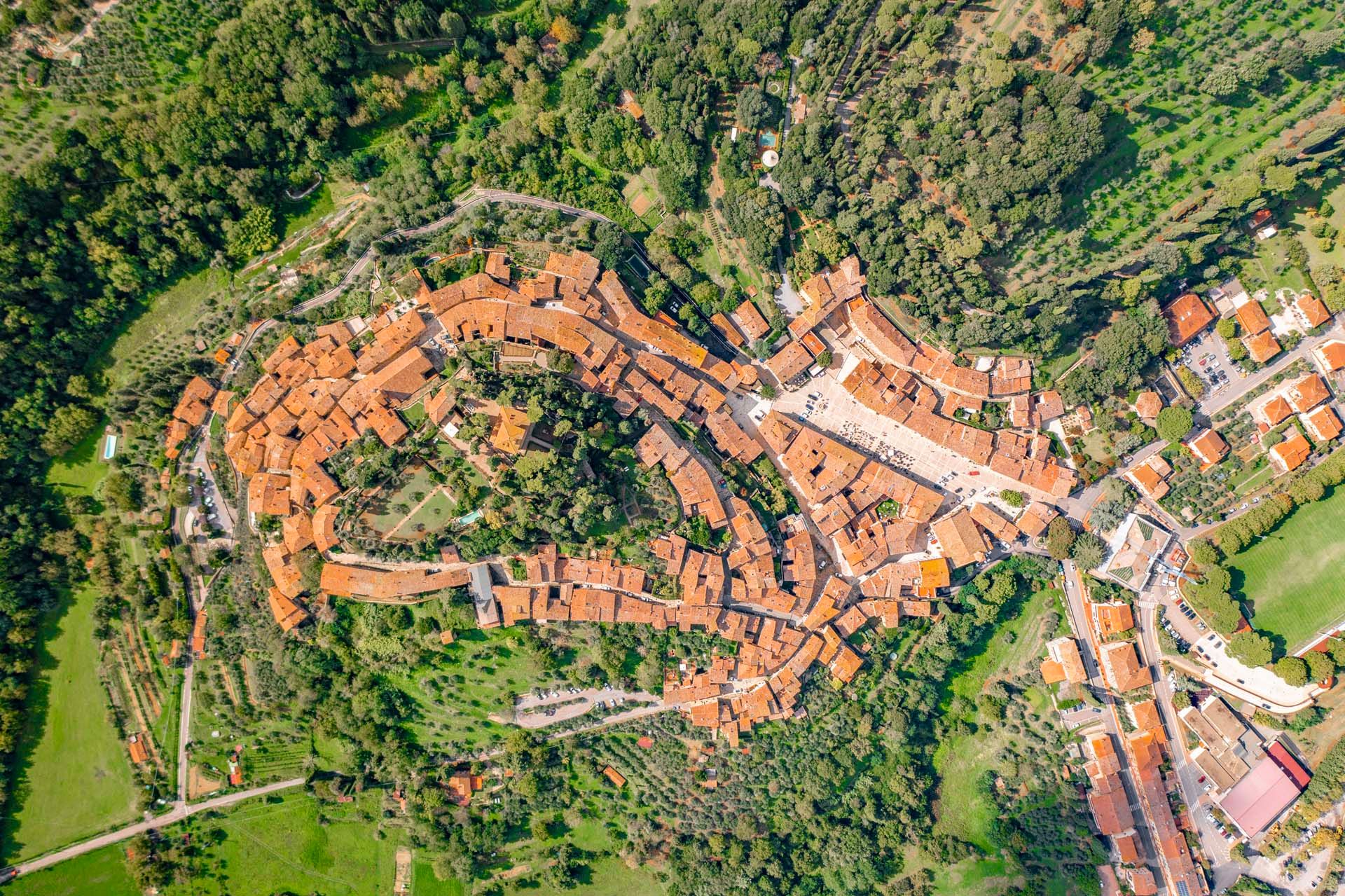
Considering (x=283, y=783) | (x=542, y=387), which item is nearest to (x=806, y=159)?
(x=542, y=387)

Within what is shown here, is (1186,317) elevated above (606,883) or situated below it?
above

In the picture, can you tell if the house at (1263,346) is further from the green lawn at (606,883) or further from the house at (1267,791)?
the green lawn at (606,883)

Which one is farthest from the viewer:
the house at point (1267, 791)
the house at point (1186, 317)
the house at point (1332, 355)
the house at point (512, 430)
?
the house at point (1186, 317)

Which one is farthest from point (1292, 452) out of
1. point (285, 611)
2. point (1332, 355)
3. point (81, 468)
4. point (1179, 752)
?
point (81, 468)

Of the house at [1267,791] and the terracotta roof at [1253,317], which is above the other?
the terracotta roof at [1253,317]

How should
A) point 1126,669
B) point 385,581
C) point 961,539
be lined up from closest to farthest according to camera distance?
1. point 385,581
2. point 961,539
3. point 1126,669

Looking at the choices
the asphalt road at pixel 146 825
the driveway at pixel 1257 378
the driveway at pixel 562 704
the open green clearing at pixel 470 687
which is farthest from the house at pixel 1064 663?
the asphalt road at pixel 146 825

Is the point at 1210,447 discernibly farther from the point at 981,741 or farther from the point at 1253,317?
the point at 981,741
